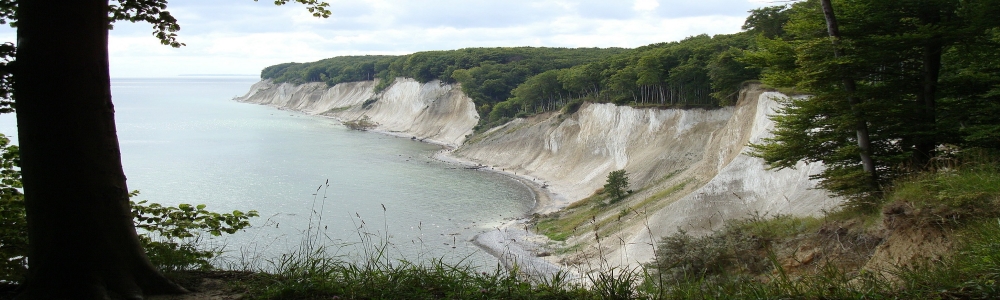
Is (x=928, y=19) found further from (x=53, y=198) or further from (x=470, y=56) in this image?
(x=470, y=56)

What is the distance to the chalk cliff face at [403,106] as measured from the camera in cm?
8525

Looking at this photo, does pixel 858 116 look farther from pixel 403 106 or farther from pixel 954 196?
pixel 403 106

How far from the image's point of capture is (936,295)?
172 inches

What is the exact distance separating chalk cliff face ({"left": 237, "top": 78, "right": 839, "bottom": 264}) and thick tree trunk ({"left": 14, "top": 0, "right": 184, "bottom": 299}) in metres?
4.35

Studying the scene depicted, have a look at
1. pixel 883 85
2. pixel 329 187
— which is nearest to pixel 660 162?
pixel 329 187

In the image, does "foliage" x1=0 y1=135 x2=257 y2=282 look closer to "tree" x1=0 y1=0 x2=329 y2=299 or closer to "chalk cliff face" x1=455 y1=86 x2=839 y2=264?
"tree" x1=0 y1=0 x2=329 y2=299

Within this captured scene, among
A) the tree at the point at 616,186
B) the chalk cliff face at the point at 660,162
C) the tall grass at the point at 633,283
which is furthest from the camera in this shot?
the tree at the point at 616,186

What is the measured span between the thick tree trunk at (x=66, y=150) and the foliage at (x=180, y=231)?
3.82ft

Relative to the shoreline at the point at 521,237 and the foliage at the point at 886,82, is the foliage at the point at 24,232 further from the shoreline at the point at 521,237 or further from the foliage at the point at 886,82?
the foliage at the point at 886,82

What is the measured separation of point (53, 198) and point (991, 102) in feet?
52.6

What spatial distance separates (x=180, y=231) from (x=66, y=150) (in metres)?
3.21

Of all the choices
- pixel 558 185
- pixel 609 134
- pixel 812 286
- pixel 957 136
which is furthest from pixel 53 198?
pixel 609 134

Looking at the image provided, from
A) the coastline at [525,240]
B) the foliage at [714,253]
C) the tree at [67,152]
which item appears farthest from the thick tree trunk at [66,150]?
the coastline at [525,240]

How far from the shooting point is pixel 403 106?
103188 millimetres
